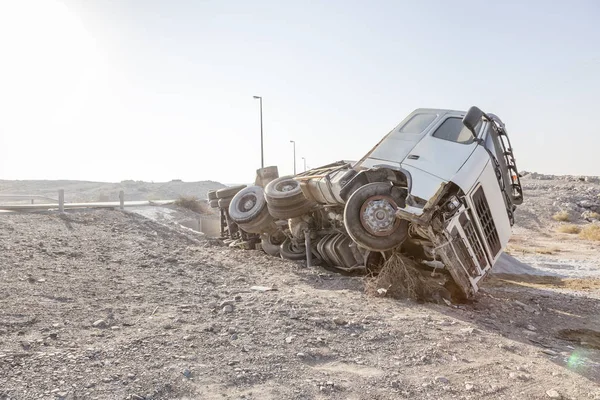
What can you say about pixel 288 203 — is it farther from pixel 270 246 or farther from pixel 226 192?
pixel 226 192

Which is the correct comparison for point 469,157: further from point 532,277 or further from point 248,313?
point 532,277

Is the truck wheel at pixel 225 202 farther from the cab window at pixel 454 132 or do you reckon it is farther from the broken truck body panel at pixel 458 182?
the cab window at pixel 454 132

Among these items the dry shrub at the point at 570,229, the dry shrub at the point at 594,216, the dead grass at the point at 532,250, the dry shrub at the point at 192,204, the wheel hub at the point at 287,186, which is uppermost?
the wheel hub at the point at 287,186

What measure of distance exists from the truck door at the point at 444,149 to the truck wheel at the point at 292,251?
3630 mm

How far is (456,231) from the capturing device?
646 centimetres

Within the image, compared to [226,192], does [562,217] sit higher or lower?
lower

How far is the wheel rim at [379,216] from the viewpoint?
6.77 meters

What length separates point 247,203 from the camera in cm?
1130

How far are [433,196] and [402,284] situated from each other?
4.63ft

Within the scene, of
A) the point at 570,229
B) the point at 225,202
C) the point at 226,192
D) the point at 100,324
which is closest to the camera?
the point at 100,324

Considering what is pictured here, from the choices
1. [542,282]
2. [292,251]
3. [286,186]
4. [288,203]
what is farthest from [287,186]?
[542,282]

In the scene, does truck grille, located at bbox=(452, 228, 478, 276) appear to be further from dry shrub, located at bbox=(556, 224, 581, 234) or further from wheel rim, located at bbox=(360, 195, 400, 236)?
dry shrub, located at bbox=(556, 224, 581, 234)

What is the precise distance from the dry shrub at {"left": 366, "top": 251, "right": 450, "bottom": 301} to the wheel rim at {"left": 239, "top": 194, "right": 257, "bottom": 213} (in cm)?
477

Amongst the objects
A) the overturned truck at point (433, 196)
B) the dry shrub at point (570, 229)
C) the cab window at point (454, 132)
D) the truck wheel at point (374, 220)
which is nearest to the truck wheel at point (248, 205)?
the overturned truck at point (433, 196)
